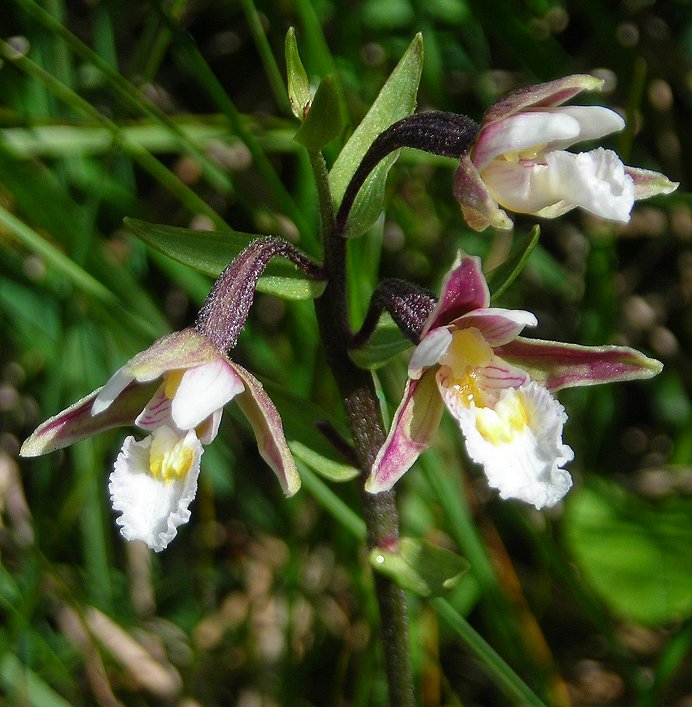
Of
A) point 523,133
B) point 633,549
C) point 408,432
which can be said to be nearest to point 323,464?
point 408,432

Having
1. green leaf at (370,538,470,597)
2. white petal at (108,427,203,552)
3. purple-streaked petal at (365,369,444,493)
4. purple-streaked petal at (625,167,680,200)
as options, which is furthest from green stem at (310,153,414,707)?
purple-streaked petal at (625,167,680,200)

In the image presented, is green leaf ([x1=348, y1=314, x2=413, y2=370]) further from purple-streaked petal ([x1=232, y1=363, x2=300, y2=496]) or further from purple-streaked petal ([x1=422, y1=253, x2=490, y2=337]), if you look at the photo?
purple-streaked petal ([x1=232, y1=363, x2=300, y2=496])

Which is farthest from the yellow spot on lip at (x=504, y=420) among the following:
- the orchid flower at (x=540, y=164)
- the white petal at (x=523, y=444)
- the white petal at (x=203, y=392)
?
the white petal at (x=203, y=392)

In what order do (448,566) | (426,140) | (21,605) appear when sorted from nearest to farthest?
(426,140)
(448,566)
(21,605)

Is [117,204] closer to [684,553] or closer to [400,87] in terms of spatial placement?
[400,87]

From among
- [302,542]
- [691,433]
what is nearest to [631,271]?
[691,433]

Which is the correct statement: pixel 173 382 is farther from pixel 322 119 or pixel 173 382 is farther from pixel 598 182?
pixel 598 182
